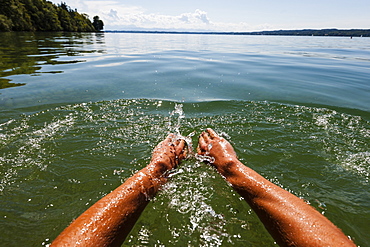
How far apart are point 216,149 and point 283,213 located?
60.5 inches

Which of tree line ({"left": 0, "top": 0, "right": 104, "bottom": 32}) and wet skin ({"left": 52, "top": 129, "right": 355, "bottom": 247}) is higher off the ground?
tree line ({"left": 0, "top": 0, "right": 104, "bottom": 32})

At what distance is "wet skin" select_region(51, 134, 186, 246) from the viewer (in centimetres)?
165

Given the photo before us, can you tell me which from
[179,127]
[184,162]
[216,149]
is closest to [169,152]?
[184,162]

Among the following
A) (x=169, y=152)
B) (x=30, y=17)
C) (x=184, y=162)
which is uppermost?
(x=30, y=17)

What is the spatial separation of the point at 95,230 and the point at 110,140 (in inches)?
89.1

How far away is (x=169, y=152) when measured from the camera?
3242mm

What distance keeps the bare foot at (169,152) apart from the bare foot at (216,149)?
15.9 inches

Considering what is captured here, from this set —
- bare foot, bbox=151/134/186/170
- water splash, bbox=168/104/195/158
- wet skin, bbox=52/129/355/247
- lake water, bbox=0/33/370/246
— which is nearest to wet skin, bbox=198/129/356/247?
wet skin, bbox=52/129/355/247

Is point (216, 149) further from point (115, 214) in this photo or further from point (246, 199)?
point (115, 214)

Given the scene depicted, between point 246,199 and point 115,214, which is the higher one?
point 115,214

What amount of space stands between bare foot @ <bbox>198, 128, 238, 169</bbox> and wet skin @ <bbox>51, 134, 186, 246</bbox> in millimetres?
915

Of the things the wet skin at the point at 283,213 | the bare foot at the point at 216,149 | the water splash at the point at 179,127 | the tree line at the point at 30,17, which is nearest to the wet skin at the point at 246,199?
the wet skin at the point at 283,213

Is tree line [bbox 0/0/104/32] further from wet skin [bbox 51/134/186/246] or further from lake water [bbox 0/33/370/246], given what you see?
wet skin [bbox 51/134/186/246]

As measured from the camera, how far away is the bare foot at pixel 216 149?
9.95 feet
